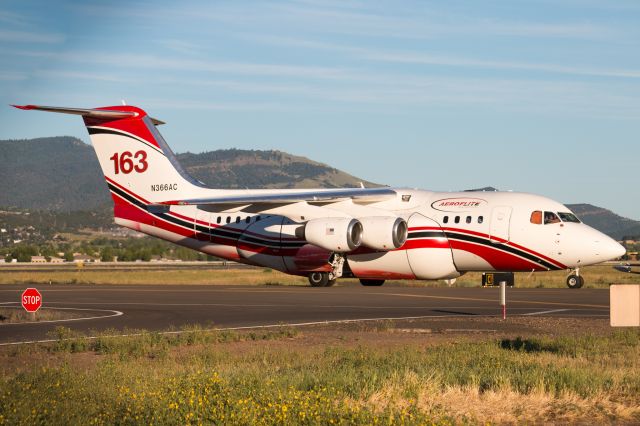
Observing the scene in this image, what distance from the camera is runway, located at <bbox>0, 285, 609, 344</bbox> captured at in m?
26.7

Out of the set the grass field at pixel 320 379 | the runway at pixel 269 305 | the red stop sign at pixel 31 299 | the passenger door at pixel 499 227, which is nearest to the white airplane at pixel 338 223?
the passenger door at pixel 499 227

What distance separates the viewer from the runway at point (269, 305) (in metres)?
26.7

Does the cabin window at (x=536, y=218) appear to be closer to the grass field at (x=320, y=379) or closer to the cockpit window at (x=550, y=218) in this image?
the cockpit window at (x=550, y=218)

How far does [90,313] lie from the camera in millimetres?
30297

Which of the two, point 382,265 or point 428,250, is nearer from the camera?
point 428,250

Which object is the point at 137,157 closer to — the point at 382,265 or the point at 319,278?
the point at 319,278

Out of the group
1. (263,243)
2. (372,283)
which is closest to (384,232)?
(263,243)

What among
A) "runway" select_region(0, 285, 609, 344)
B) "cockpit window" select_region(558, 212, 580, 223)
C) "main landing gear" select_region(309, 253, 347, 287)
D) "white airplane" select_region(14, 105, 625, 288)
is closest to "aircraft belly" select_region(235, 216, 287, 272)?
Answer: "white airplane" select_region(14, 105, 625, 288)

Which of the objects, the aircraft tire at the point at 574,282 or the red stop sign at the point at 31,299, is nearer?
the red stop sign at the point at 31,299

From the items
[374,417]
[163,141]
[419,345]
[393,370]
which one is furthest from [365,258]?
[374,417]

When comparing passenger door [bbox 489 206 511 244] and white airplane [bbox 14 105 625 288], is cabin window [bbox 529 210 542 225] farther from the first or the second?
passenger door [bbox 489 206 511 244]

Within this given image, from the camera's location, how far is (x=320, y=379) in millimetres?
14312

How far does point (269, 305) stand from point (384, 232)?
6.66 meters

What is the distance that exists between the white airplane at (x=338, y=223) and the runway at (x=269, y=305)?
1370 mm
